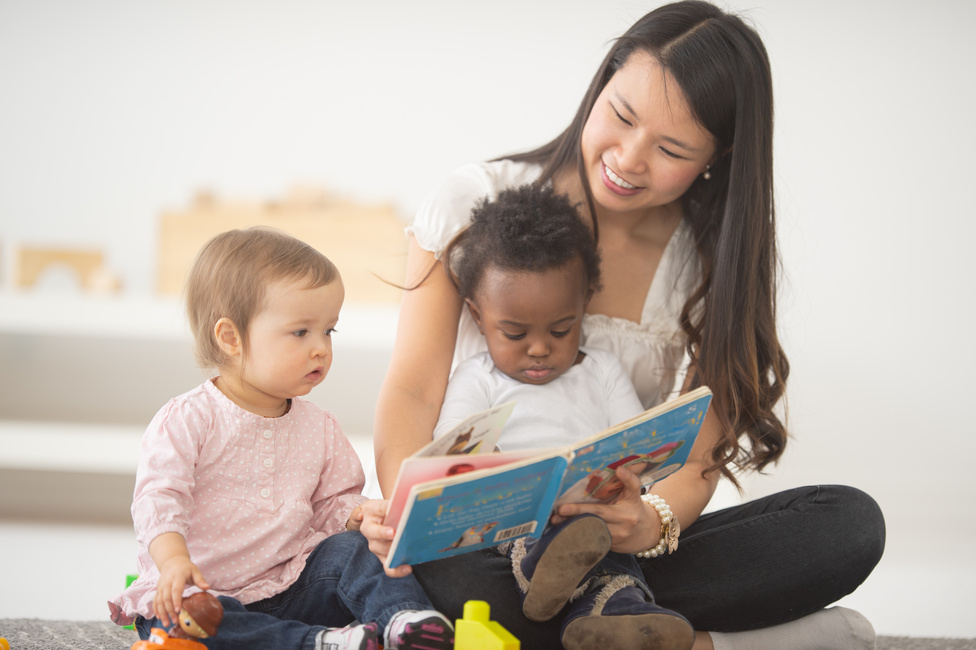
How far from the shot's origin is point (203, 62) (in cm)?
331

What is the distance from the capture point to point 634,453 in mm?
1081

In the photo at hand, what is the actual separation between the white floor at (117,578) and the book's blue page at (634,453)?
68cm

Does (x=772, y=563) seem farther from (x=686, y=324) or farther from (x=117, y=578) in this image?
(x=117, y=578)

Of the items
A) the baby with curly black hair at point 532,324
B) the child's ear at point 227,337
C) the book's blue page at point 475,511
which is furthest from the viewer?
the baby with curly black hair at point 532,324

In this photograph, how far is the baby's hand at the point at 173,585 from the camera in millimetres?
991

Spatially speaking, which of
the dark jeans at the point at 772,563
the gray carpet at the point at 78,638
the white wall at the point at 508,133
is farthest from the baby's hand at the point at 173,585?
the white wall at the point at 508,133

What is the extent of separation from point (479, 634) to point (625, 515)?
27 cm

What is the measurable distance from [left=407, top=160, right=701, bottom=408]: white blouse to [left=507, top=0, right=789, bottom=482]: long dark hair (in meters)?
0.07

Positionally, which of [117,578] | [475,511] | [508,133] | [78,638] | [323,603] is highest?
[508,133]

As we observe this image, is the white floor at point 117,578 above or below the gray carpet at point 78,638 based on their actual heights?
below

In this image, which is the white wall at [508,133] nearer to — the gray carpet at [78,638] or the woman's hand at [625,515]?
the gray carpet at [78,638]

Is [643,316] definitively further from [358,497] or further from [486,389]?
[358,497]

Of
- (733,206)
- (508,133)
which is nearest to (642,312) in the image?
(733,206)

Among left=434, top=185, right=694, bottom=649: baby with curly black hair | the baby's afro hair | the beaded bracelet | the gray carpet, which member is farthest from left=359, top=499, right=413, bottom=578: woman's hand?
the gray carpet
